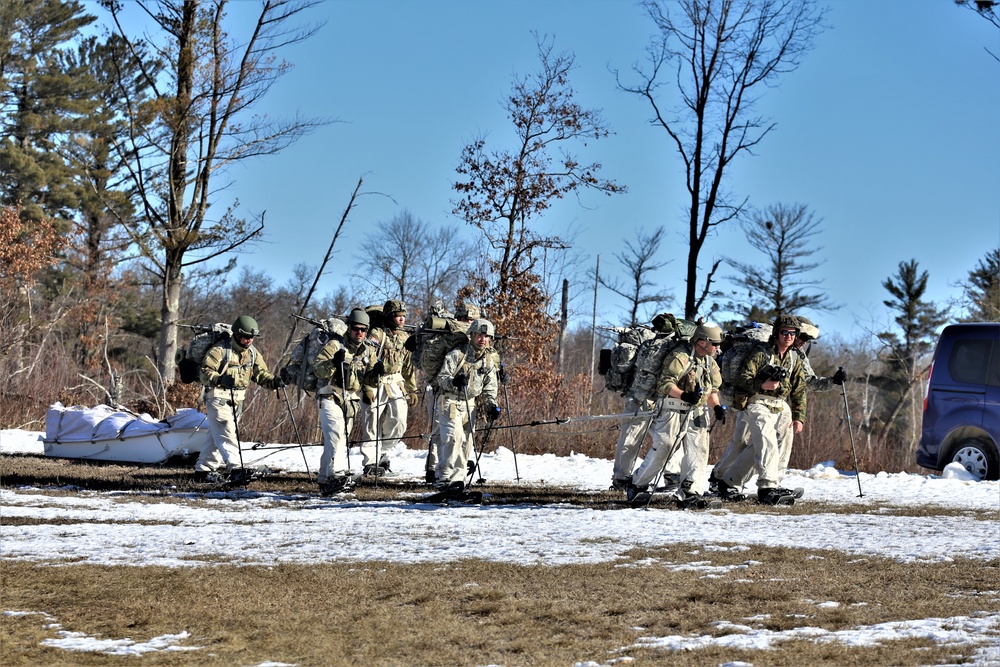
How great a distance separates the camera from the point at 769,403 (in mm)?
13836

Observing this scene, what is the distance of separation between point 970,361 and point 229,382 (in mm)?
9864

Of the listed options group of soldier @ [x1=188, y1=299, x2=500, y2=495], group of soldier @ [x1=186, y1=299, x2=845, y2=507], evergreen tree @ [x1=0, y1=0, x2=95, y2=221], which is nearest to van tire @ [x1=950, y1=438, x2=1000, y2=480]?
group of soldier @ [x1=186, y1=299, x2=845, y2=507]

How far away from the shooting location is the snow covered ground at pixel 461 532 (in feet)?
30.5

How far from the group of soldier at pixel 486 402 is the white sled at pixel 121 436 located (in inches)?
64.9

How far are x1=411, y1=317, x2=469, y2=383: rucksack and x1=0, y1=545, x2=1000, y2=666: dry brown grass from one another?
273 inches

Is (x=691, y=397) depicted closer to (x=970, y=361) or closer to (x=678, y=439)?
(x=678, y=439)

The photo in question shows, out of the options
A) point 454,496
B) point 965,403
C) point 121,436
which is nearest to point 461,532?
point 454,496

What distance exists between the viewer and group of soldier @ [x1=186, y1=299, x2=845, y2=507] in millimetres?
13500

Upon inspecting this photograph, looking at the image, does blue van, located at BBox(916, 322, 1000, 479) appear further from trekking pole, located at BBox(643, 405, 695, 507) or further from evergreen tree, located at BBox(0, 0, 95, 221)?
evergreen tree, located at BBox(0, 0, 95, 221)

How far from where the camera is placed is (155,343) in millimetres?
56406

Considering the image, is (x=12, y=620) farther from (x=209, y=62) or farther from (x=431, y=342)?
(x=209, y=62)

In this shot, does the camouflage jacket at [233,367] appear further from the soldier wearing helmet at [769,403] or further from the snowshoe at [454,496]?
the soldier wearing helmet at [769,403]

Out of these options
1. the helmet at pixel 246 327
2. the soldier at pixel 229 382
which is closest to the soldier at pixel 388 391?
the soldier at pixel 229 382

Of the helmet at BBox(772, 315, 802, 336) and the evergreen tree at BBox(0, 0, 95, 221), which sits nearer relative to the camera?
the helmet at BBox(772, 315, 802, 336)
